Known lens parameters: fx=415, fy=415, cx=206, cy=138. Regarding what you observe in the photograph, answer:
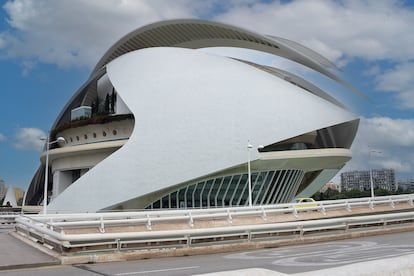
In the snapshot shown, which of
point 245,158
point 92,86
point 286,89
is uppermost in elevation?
point 92,86

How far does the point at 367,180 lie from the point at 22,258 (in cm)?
8901

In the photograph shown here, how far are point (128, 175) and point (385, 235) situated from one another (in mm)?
18706

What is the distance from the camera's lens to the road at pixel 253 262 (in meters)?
8.70

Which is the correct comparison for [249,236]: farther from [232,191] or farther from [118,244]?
[232,191]

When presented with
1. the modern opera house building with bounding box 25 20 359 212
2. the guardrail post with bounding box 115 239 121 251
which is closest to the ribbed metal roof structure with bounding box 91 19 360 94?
the modern opera house building with bounding box 25 20 359 212

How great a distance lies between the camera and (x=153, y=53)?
3662 centimetres

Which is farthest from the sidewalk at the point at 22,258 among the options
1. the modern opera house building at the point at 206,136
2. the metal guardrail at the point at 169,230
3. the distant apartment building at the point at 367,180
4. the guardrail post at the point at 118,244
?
the distant apartment building at the point at 367,180

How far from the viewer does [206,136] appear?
30.5 m

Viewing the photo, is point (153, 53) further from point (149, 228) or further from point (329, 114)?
point (149, 228)

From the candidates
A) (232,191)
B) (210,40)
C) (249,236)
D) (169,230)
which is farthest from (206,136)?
(169,230)

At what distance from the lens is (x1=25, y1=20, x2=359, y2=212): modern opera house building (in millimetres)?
30109

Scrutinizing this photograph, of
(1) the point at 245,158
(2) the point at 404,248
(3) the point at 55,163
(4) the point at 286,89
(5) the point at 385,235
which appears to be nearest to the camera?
(2) the point at 404,248

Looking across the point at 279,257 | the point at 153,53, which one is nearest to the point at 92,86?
the point at 153,53

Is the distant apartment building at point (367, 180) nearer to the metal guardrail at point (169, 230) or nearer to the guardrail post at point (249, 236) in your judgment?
the metal guardrail at point (169, 230)
